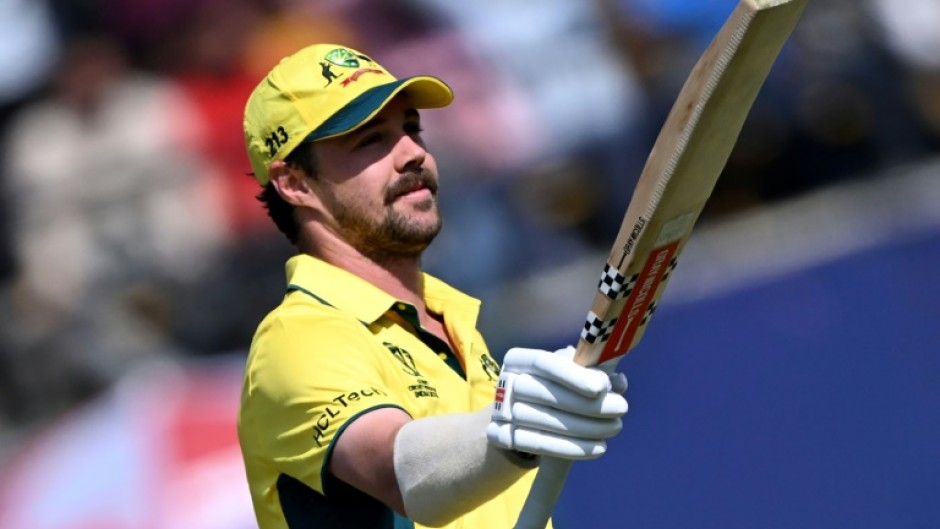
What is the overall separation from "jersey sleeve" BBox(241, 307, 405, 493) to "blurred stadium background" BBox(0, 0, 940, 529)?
202cm

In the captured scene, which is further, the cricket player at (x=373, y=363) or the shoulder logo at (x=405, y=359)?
the shoulder logo at (x=405, y=359)

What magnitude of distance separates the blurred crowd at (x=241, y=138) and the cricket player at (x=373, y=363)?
198 centimetres

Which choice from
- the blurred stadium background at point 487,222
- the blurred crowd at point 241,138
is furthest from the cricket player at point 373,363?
the blurred crowd at point 241,138

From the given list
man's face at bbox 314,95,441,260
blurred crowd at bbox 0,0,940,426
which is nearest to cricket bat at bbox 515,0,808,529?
man's face at bbox 314,95,441,260

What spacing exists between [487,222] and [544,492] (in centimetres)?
267

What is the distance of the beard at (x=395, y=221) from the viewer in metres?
2.46

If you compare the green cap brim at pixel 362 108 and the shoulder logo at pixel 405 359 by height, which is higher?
the green cap brim at pixel 362 108

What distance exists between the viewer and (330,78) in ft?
8.18

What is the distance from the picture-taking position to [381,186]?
2.47m

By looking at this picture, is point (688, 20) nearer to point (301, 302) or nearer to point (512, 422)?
point (301, 302)

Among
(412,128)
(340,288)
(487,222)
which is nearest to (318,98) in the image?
(412,128)

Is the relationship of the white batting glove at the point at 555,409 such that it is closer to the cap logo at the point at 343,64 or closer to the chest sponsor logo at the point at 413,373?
the chest sponsor logo at the point at 413,373

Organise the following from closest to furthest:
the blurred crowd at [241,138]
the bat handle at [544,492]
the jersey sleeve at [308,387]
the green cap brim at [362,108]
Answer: the bat handle at [544,492]
the jersey sleeve at [308,387]
the green cap brim at [362,108]
the blurred crowd at [241,138]

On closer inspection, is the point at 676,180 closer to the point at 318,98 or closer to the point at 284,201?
the point at 318,98
